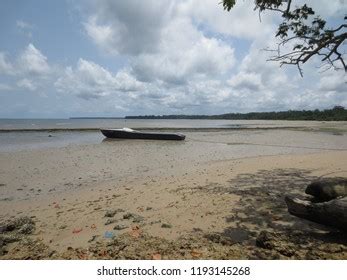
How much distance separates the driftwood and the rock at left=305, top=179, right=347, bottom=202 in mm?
712

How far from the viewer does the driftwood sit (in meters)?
4.55

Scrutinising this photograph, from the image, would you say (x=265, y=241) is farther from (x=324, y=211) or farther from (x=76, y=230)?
(x=76, y=230)

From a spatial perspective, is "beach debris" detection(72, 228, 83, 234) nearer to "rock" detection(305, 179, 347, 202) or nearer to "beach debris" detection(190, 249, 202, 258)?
"beach debris" detection(190, 249, 202, 258)

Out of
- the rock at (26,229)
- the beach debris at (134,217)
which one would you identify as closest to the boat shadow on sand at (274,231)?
the beach debris at (134,217)

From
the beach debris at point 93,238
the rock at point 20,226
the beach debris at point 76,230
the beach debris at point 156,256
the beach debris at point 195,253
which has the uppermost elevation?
the beach debris at point 195,253

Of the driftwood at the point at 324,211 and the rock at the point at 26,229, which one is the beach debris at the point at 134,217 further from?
the driftwood at the point at 324,211

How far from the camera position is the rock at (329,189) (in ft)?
18.1

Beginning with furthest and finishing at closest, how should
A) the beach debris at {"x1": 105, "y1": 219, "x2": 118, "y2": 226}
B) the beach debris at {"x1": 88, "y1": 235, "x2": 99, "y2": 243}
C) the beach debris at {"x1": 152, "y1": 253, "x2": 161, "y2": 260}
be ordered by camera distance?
the beach debris at {"x1": 105, "y1": 219, "x2": 118, "y2": 226} → the beach debris at {"x1": 88, "y1": 235, "x2": 99, "y2": 243} → the beach debris at {"x1": 152, "y1": 253, "x2": 161, "y2": 260}

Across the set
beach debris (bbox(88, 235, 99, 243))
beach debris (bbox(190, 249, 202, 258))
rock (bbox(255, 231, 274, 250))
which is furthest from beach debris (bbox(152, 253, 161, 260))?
rock (bbox(255, 231, 274, 250))

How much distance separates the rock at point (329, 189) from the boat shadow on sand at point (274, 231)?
67cm

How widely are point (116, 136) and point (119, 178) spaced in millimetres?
19372

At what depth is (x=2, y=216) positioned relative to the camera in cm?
655

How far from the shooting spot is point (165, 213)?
6.12m

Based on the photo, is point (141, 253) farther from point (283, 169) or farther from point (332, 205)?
point (283, 169)
